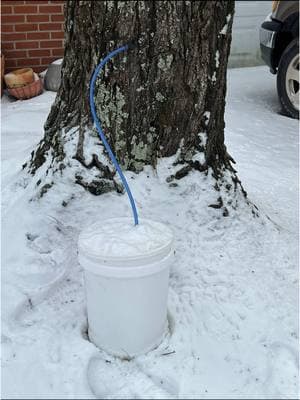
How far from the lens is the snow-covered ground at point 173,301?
1920mm

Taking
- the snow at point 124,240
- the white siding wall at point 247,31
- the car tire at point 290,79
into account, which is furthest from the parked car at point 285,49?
the snow at point 124,240

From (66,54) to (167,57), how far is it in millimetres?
522

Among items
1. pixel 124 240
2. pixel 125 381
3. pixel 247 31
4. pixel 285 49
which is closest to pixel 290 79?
pixel 285 49

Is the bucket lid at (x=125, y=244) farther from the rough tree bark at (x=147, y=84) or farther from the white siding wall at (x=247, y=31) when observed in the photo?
the white siding wall at (x=247, y=31)

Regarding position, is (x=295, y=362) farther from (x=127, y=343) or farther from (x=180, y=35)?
(x=180, y=35)

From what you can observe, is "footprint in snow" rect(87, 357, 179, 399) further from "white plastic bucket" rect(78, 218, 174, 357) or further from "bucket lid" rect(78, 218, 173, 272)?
"bucket lid" rect(78, 218, 173, 272)

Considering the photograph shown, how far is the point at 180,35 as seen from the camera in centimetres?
230

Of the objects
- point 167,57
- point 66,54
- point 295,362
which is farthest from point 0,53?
point 295,362

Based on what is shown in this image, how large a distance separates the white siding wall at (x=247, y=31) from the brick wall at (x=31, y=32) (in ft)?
9.68

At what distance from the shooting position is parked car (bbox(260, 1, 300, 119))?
4.98 meters

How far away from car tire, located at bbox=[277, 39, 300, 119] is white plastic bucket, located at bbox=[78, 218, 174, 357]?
11.5 ft

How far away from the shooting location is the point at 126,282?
72.3 inches

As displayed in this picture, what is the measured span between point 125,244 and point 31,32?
4744mm

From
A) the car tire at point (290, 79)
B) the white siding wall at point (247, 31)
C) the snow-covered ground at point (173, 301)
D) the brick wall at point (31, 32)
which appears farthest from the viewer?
the white siding wall at point (247, 31)
